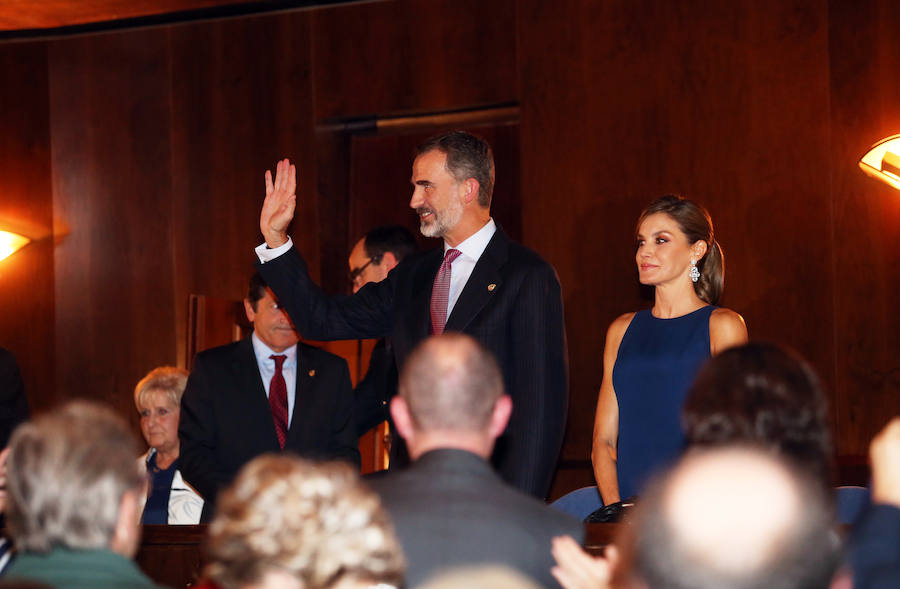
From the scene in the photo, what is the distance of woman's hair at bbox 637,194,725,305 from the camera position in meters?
3.92

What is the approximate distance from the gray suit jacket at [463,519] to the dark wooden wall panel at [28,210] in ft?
17.1

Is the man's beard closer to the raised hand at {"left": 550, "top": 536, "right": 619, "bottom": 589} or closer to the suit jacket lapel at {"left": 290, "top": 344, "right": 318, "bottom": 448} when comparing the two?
the suit jacket lapel at {"left": 290, "top": 344, "right": 318, "bottom": 448}

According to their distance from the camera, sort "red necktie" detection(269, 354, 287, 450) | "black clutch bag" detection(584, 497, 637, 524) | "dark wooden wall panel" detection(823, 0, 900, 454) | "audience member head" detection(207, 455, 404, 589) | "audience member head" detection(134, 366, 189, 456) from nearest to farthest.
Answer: "audience member head" detection(207, 455, 404, 589) → "black clutch bag" detection(584, 497, 637, 524) → "red necktie" detection(269, 354, 287, 450) → "audience member head" detection(134, 366, 189, 456) → "dark wooden wall panel" detection(823, 0, 900, 454)

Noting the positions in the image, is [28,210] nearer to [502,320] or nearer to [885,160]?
[502,320]

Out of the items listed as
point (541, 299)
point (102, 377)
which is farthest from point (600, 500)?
point (102, 377)

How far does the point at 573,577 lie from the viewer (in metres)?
1.91

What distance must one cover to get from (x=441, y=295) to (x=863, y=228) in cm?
275

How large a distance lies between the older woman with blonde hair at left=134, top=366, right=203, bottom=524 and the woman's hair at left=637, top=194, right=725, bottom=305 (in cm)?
220

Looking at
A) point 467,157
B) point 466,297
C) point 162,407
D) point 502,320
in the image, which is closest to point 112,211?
point 162,407

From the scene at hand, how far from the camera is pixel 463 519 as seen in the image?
189 centimetres

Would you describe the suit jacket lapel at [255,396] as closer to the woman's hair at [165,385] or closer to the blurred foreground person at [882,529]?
the woman's hair at [165,385]

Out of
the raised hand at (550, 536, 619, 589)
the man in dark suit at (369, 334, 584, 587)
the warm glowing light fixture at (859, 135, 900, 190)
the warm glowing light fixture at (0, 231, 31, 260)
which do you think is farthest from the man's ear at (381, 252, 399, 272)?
the raised hand at (550, 536, 619, 589)

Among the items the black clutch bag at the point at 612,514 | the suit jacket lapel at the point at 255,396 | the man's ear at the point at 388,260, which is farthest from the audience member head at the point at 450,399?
the man's ear at the point at 388,260

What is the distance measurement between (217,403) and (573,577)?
2.60 meters
